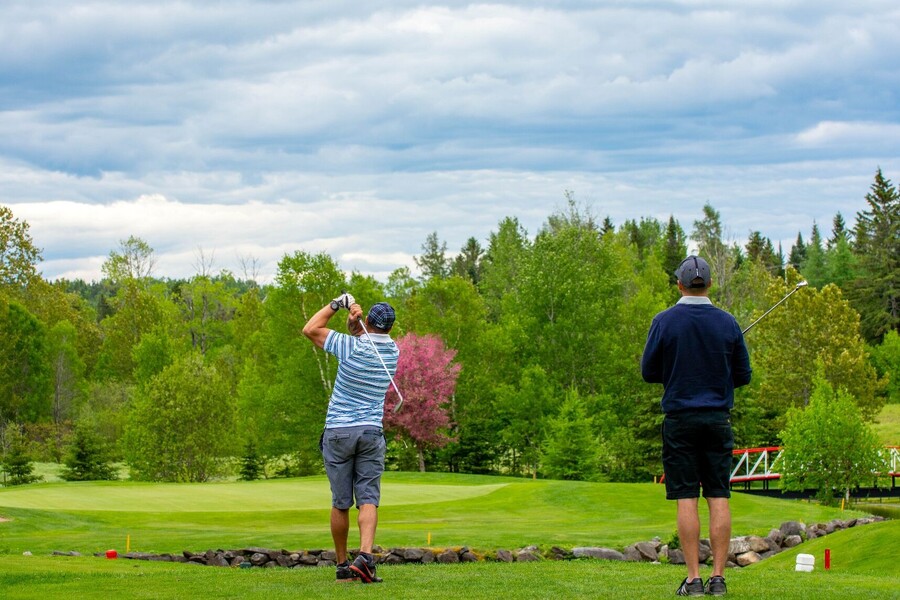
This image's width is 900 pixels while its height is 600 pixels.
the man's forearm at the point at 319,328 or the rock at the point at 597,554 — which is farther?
the rock at the point at 597,554

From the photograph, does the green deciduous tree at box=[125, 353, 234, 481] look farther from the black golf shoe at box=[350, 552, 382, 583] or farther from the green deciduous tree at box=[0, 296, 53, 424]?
the black golf shoe at box=[350, 552, 382, 583]

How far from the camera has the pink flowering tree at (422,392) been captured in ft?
157

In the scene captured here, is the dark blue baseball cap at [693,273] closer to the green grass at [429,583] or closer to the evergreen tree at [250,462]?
the green grass at [429,583]

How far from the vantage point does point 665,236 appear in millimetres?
108438

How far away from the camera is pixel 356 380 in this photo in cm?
920

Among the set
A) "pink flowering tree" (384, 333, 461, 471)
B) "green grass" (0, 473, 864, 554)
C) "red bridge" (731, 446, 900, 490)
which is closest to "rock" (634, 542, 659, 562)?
"green grass" (0, 473, 864, 554)

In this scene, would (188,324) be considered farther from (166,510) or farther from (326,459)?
(326,459)

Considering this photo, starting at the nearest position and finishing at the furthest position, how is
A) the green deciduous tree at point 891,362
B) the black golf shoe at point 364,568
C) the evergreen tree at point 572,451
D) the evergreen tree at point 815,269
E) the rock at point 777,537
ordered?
1. the black golf shoe at point 364,568
2. the rock at point 777,537
3. the evergreen tree at point 572,451
4. the green deciduous tree at point 891,362
5. the evergreen tree at point 815,269

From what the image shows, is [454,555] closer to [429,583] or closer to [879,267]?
[429,583]

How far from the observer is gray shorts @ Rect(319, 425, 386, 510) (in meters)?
9.10

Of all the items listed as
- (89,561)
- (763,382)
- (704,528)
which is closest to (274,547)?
(89,561)

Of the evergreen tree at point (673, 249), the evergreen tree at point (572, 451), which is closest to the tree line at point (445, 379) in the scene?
the evergreen tree at point (572, 451)

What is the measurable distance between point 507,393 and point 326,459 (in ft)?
141

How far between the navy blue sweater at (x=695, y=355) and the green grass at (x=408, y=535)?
141 centimetres
